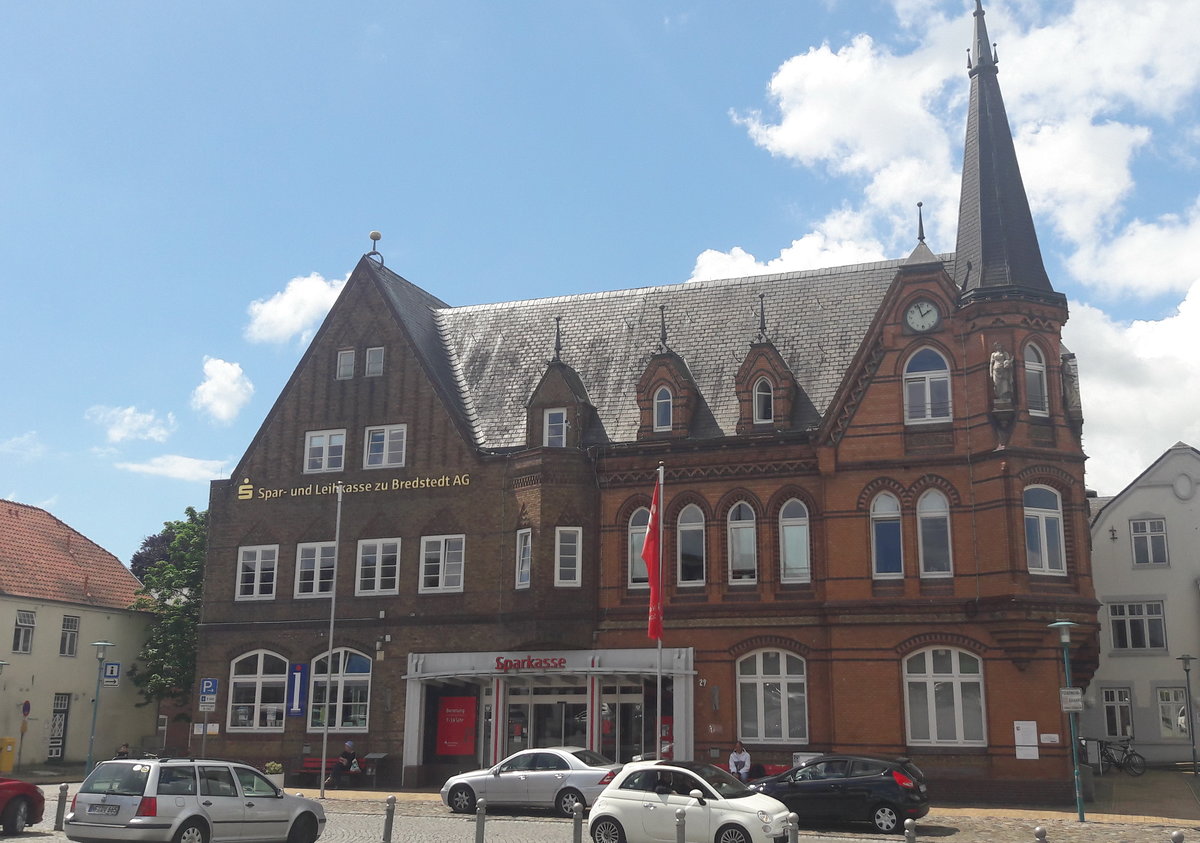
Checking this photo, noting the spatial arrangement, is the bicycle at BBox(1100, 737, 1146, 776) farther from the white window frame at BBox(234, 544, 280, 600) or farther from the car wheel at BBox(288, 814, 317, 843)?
the car wheel at BBox(288, 814, 317, 843)

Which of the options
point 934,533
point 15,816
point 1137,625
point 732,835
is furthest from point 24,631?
point 1137,625

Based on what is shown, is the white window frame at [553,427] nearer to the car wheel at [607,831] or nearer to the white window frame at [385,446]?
the white window frame at [385,446]

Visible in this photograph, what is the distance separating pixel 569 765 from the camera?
26828 mm

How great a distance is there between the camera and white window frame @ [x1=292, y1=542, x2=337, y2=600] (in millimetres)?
38219

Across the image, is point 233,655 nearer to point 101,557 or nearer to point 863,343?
point 101,557

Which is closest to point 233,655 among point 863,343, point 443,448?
point 443,448

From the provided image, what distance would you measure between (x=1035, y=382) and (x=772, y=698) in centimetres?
1105

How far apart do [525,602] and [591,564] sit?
2.22 meters

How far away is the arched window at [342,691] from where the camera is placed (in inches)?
1442

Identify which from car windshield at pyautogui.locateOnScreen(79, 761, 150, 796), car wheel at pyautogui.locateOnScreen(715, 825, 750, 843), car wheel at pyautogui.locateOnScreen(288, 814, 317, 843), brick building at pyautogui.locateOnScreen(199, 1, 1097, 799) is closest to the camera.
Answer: car windshield at pyautogui.locateOnScreen(79, 761, 150, 796)

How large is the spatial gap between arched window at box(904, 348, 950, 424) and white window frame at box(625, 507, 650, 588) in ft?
26.6

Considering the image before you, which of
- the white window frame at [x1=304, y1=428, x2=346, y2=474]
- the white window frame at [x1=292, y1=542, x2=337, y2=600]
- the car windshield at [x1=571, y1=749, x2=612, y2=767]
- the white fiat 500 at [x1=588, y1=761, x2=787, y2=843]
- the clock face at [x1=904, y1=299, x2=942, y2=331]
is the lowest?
the white fiat 500 at [x1=588, y1=761, x2=787, y2=843]

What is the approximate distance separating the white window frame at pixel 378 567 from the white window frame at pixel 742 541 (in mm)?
10538

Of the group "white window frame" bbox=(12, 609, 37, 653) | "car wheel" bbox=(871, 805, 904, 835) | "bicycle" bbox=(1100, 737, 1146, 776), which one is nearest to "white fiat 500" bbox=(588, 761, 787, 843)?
"car wheel" bbox=(871, 805, 904, 835)
